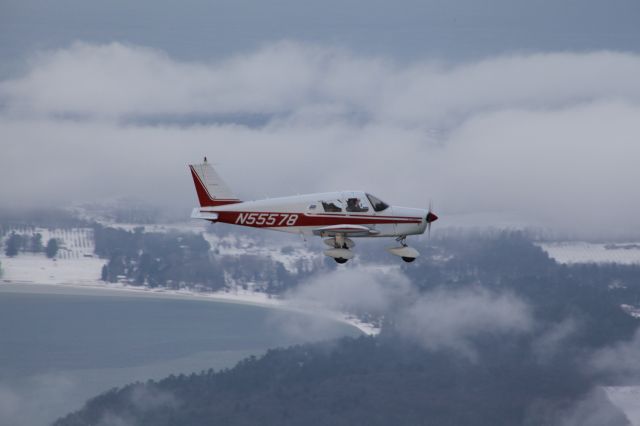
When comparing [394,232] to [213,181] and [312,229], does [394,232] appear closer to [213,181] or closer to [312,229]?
[312,229]

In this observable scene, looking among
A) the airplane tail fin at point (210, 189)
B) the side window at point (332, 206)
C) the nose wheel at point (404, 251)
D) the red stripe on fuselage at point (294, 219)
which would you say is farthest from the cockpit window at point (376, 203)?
the airplane tail fin at point (210, 189)

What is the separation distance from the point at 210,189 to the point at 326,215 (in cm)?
810

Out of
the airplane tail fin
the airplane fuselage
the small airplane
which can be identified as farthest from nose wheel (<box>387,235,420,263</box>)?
the airplane tail fin

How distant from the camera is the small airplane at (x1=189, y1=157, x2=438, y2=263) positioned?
66.2 metres

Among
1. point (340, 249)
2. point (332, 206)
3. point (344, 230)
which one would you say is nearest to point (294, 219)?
point (332, 206)

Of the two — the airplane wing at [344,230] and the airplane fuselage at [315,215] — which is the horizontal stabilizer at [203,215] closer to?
the airplane fuselage at [315,215]

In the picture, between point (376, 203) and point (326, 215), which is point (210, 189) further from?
point (376, 203)

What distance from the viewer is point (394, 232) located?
2662 inches

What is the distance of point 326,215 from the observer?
66.4 metres

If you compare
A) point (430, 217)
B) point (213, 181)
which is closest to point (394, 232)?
point (430, 217)

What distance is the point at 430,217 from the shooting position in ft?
221

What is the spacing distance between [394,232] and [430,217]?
2531mm

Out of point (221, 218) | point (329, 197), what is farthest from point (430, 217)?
point (221, 218)

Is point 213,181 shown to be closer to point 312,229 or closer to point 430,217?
point 312,229
